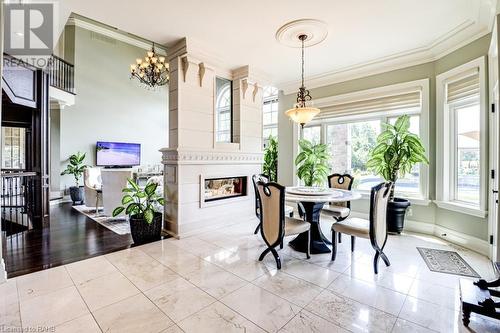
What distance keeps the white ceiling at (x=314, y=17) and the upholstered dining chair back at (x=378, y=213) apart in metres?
2.05

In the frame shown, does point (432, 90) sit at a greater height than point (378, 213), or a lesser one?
greater

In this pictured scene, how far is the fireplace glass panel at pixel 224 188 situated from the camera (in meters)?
4.18

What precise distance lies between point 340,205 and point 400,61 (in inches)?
103

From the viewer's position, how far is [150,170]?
8148mm

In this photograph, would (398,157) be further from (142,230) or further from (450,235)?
(142,230)

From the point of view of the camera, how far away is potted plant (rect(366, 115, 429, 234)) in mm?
3639

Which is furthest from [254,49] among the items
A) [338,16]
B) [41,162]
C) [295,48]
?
[41,162]

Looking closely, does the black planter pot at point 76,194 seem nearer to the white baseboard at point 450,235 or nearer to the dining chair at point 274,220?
the dining chair at point 274,220

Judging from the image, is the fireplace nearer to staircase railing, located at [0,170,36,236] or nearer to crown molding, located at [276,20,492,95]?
crown molding, located at [276,20,492,95]

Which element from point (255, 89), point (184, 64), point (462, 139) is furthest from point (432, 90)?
point (184, 64)

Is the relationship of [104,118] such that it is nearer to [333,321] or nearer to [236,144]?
[236,144]

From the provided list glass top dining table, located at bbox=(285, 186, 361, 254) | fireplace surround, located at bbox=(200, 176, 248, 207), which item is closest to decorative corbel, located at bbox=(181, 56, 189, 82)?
fireplace surround, located at bbox=(200, 176, 248, 207)

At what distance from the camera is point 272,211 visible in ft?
8.89

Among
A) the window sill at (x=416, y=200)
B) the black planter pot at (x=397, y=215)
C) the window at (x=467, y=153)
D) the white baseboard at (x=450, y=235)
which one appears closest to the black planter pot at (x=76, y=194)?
the white baseboard at (x=450, y=235)
